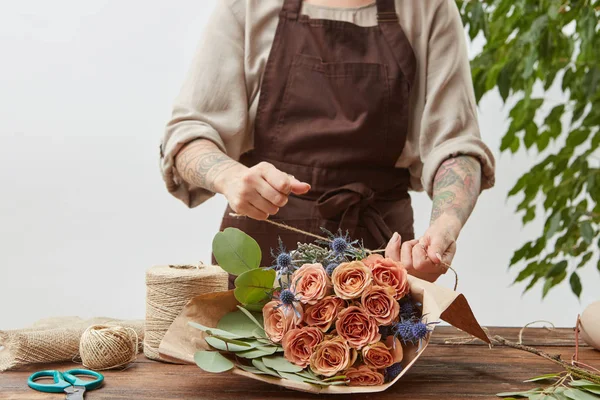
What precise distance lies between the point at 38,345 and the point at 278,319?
37 centimetres

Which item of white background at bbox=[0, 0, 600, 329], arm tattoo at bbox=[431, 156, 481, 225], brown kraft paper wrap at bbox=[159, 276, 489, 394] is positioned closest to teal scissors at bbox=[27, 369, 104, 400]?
brown kraft paper wrap at bbox=[159, 276, 489, 394]

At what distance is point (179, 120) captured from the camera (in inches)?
53.9

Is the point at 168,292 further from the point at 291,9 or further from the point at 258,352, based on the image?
the point at 291,9

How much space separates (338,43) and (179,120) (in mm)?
386

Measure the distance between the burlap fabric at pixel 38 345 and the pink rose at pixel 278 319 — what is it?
12.9 inches

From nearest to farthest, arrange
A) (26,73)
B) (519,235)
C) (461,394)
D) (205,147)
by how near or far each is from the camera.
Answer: (461,394) < (205,147) < (26,73) < (519,235)

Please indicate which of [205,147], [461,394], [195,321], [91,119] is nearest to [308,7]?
[205,147]

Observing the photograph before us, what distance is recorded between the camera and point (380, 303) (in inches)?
34.9

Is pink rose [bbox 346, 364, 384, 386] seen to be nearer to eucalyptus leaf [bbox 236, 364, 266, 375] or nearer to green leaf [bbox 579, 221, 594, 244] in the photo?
eucalyptus leaf [bbox 236, 364, 266, 375]

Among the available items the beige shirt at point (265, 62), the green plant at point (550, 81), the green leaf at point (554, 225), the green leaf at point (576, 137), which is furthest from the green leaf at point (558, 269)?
the beige shirt at point (265, 62)

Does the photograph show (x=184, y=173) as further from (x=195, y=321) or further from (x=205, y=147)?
(x=195, y=321)

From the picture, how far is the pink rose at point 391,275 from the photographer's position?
908mm

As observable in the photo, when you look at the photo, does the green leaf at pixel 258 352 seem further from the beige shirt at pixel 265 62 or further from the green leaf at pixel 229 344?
the beige shirt at pixel 265 62

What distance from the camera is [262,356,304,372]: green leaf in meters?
0.86
